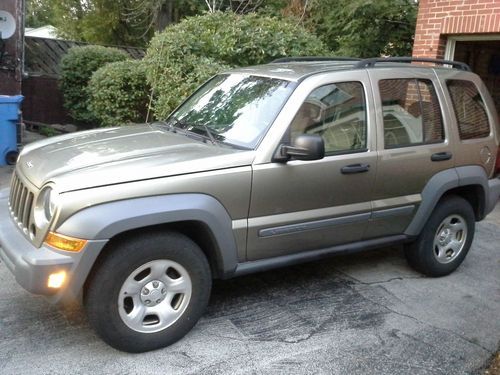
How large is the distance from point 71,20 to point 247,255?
770 inches

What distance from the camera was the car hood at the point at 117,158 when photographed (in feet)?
11.1

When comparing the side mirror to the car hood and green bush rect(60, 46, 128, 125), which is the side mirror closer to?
the car hood

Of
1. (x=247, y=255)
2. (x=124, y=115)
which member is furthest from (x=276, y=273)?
(x=124, y=115)

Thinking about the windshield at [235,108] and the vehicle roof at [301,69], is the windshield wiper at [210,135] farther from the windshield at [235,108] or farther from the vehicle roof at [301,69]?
the vehicle roof at [301,69]

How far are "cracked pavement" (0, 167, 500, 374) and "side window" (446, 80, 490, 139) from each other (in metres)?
1.38

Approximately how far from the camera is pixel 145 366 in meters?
3.43

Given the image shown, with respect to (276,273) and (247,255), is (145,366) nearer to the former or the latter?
(247,255)

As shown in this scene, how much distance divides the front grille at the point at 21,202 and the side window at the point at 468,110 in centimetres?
359

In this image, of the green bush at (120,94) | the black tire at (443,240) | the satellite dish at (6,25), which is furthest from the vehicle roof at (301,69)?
the satellite dish at (6,25)

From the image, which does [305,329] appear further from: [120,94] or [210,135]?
[120,94]

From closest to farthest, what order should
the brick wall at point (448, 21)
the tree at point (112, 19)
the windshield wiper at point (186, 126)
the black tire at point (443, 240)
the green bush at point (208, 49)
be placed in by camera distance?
→ the windshield wiper at point (186, 126)
the black tire at point (443, 240)
the brick wall at point (448, 21)
the green bush at point (208, 49)
the tree at point (112, 19)

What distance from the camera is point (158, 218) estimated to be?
11.1 ft

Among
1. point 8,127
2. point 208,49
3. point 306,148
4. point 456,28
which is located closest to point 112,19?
point 8,127

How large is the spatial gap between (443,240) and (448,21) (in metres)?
4.07
